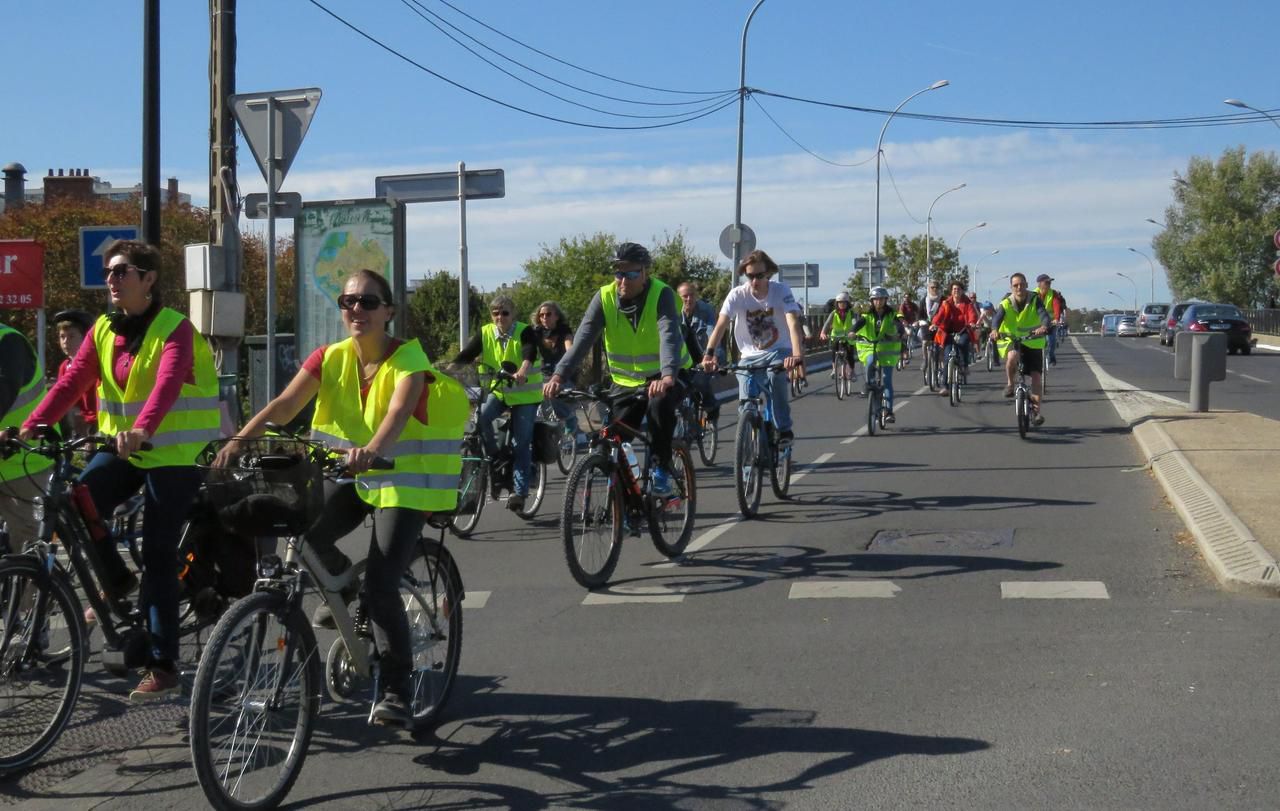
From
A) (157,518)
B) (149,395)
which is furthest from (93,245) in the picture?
(157,518)

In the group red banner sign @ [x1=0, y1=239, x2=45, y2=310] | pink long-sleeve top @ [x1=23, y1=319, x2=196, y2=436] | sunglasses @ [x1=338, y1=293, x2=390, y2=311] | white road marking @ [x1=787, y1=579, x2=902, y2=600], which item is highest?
red banner sign @ [x1=0, y1=239, x2=45, y2=310]

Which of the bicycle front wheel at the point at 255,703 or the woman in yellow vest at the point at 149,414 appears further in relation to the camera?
the woman in yellow vest at the point at 149,414

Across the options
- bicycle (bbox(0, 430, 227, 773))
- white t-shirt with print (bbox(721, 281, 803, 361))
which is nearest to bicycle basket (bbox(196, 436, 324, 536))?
bicycle (bbox(0, 430, 227, 773))

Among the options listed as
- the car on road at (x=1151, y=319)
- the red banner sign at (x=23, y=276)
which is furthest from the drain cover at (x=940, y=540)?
the car on road at (x=1151, y=319)

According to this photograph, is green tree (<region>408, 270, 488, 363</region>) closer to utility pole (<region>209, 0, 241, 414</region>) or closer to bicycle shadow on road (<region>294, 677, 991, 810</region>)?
utility pole (<region>209, 0, 241, 414</region>)

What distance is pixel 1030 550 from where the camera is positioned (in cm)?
948

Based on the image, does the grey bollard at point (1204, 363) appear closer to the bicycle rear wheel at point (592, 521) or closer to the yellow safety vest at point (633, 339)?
the yellow safety vest at point (633, 339)

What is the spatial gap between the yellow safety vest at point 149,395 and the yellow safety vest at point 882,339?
14085mm

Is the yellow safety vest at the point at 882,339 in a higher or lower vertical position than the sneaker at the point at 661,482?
higher

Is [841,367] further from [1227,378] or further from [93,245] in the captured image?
[93,245]

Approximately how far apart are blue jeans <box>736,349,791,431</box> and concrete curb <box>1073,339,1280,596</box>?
9.47ft

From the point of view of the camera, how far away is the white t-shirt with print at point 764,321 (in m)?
11.6

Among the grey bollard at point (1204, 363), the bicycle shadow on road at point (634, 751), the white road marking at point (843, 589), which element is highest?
the grey bollard at point (1204, 363)

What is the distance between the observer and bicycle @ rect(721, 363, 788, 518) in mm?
10977
